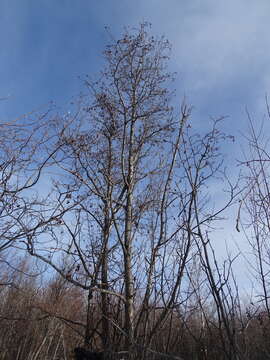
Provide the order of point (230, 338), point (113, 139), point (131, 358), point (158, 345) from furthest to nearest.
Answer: point (113, 139) < point (158, 345) < point (131, 358) < point (230, 338)

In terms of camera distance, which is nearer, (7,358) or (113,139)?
(113,139)

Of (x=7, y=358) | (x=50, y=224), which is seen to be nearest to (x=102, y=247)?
(x=50, y=224)

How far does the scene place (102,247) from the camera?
6.28 metres

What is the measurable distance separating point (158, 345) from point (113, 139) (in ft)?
12.9

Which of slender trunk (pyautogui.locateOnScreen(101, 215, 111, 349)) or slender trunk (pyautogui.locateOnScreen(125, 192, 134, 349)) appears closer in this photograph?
slender trunk (pyautogui.locateOnScreen(125, 192, 134, 349))

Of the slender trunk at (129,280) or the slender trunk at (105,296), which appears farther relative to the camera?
the slender trunk at (105,296)

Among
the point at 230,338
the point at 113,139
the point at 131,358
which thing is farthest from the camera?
the point at 113,139

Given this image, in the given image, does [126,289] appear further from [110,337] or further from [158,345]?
[158,345]

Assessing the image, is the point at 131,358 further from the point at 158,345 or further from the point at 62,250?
the point at 62,250

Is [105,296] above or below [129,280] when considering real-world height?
below

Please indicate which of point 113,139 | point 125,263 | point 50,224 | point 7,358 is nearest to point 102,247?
point 125,263

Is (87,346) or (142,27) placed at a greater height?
(142,27)

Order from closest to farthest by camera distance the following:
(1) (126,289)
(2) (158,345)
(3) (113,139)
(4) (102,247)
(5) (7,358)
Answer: (2) (158,345) → (1) (126,289) → (4) (102,247) → (3) (113,139) → (5) (7,358)

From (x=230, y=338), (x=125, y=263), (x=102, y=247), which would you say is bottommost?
(x=230, y=338)
